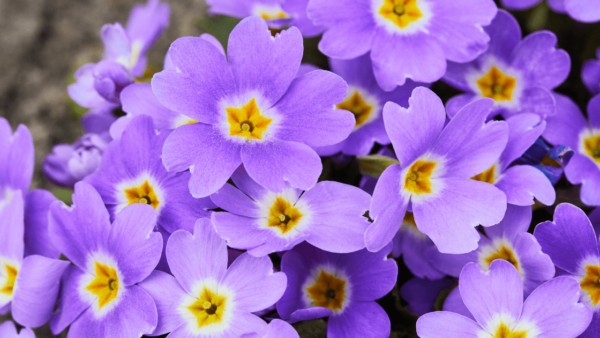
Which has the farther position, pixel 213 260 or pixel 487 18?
pixel 487 18

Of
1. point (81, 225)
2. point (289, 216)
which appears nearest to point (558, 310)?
point (289, 216)

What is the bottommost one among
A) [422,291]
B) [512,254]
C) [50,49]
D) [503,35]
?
[50,49]

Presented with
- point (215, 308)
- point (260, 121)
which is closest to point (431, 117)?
point (260, 121)

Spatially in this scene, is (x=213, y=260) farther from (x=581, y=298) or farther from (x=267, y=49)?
(x=581, y=298)

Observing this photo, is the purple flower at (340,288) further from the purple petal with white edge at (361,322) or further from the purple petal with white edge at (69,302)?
the purple petal with white edge at (69,302)

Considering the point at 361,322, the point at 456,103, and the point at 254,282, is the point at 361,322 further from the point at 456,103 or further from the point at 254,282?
the point at 456,103

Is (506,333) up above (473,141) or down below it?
below

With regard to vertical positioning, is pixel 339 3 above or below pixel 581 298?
above
